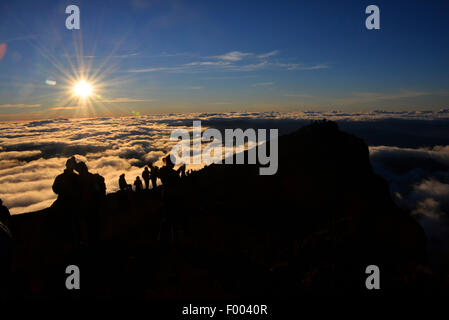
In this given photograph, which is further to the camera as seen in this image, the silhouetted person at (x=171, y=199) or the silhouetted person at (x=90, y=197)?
the silhouetted person at (x=171, y=199)

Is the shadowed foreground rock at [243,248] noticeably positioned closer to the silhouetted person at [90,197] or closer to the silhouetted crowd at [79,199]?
the silhouetted crowd at [79,199]

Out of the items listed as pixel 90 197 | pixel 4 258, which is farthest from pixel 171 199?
pixel 4 258

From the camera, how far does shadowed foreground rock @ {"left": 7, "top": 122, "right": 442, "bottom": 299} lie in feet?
20.6

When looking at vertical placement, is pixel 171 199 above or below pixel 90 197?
below

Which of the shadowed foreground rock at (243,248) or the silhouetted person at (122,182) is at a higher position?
the silhouetted person at (122,182)

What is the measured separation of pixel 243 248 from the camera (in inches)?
372

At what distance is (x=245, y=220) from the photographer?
13391mm

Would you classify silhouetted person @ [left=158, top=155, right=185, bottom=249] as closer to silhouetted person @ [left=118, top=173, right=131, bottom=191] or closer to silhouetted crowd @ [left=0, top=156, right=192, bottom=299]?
silhouetted crowd @ [left=0, top=156, right=192, bottom=299]

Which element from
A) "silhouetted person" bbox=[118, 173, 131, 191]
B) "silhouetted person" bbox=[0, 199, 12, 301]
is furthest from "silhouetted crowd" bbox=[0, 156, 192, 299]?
"silhouetted person" bbox=[118, 173, 131, 191]

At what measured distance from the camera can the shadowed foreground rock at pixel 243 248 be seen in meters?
6.27

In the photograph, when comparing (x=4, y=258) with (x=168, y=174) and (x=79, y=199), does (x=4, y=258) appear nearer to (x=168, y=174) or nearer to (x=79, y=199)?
(x=79, y=199)

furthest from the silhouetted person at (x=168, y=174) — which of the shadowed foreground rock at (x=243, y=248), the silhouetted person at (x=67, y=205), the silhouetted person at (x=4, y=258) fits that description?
the silhouetted person at (x=4, y=258)
